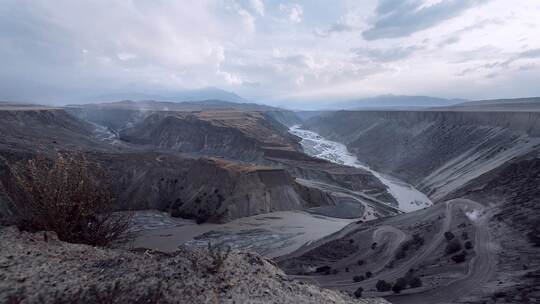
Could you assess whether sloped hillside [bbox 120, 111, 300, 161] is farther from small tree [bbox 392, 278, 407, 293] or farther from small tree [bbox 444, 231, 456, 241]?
small tree [bbox 392, 278, 407, 293]

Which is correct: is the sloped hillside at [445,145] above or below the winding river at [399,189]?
above

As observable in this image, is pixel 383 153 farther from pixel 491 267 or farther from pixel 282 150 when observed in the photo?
pixel 491 267

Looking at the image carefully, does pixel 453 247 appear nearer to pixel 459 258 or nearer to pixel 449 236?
pixel 459 258

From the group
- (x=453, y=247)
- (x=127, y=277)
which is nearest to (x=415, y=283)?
(x=453, y=247)

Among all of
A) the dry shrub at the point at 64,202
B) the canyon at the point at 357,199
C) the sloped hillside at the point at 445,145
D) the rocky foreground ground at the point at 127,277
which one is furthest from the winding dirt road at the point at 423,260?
the sloped hillside at the point at 445,145

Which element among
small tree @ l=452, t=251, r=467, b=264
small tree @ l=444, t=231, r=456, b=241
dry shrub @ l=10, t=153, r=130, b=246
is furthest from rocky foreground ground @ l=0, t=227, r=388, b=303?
small tree @ l=444, t=231, r=456, b=241

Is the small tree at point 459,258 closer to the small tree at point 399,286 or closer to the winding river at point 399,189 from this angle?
the small tree at point 399,286
